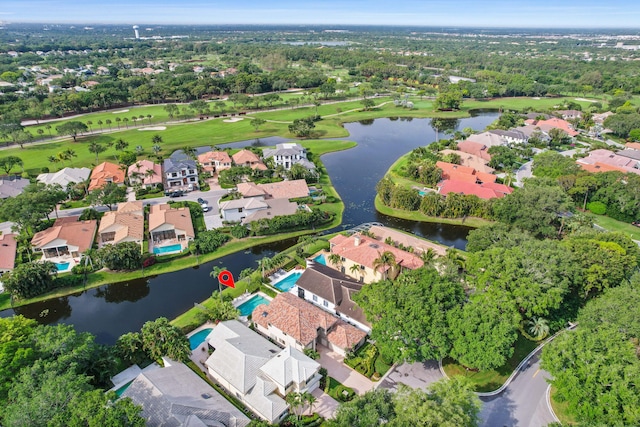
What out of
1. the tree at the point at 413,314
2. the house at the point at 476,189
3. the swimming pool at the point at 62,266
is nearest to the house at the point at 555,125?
the house at the point at 476,189

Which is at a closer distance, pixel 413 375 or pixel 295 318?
pixel 413 375

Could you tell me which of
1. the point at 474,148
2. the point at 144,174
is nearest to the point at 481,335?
the point at 144,174

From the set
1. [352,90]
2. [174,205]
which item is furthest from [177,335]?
[352,90]

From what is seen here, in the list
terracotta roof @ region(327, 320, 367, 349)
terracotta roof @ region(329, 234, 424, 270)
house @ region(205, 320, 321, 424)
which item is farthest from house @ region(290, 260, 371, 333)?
house @ region(205, 320, 321, 424)

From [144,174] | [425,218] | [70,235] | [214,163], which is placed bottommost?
[425,218]

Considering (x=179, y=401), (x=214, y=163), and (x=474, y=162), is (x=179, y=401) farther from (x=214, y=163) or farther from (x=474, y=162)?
(x=474, y=162)

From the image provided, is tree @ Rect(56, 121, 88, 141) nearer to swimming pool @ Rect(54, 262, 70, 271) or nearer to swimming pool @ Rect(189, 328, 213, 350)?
swimming pool @ Rect(54, 262, 70, 271)
